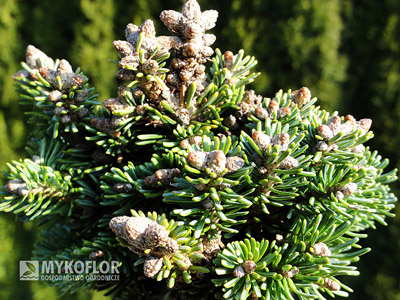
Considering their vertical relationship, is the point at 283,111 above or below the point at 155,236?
above

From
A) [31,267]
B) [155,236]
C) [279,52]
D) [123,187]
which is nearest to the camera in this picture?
[155,236]

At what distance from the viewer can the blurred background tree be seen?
219cm

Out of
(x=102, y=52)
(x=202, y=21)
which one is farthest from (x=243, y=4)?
(x=202, y=21)

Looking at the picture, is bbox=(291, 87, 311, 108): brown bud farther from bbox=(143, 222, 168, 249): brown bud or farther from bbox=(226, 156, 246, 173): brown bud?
bbox=(143, 222, 168, 249): brown bud

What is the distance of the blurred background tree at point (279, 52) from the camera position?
7.18ft

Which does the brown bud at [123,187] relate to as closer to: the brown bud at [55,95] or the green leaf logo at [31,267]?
the brown bud at [55,95]

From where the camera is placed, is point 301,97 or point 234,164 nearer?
point 234,164

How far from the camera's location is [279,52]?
7.36 feet

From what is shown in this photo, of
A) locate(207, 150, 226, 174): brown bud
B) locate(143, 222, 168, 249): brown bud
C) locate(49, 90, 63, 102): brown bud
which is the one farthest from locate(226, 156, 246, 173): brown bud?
locate(49, 90, 63, 102): brown bud

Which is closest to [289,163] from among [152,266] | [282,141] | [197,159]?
[282,141]

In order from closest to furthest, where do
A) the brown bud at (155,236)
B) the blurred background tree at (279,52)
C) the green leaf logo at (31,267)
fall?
the brown bud at (155,236) < the green leaf logo at (31,267) < the blurred background tree at (279,52)

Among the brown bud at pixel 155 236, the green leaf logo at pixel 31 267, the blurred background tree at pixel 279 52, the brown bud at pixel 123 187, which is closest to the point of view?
the brown bud at pixel 155 236

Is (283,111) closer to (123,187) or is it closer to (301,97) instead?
(301,97)

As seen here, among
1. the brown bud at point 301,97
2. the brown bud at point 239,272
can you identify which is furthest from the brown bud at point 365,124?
the brown bud at point 239,272
